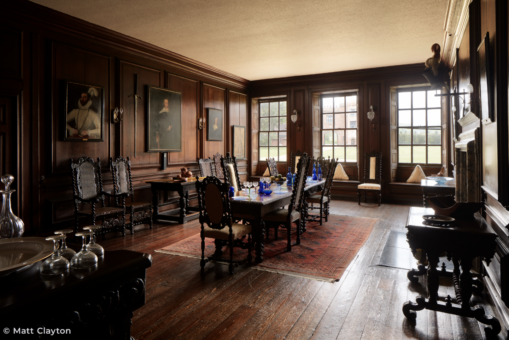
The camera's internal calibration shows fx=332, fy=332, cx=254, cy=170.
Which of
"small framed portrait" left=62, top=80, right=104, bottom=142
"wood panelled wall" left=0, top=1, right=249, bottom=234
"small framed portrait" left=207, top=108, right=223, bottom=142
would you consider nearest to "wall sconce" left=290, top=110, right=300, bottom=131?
"small framed portrait" left=207, top=108, right=223, bottom=142

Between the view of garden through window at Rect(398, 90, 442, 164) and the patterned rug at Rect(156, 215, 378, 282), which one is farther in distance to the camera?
the view of garden through window at Rect(398, 90, 442, 164)

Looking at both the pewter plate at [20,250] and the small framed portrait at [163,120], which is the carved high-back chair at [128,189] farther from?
the pewter plate at [20,250]

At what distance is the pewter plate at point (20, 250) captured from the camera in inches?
46.0

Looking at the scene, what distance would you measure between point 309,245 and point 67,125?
3.97 meters

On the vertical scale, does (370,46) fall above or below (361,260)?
above

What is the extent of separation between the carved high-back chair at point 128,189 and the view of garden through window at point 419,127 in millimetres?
6301

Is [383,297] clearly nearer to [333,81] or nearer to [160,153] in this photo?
[160,153]

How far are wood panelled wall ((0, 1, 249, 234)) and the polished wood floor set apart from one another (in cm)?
224

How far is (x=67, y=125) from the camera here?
4992 mm

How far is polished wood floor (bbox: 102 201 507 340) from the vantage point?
7.72 feet

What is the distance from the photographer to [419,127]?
8.22 m

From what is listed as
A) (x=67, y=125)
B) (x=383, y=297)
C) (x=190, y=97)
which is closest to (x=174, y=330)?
(x=383, y=297)

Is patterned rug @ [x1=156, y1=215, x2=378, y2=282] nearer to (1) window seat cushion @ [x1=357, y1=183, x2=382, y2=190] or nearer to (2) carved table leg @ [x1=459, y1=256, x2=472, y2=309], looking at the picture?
(2) carved table leg @ [x1=459, y1=256, x2=472, y2=309]

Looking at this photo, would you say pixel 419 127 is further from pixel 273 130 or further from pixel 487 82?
pixel 487 82
